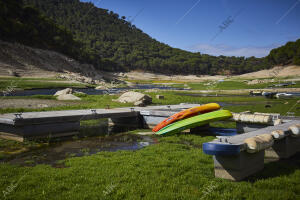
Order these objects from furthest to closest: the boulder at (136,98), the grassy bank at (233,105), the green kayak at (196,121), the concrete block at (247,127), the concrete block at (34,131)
Answer: the boulder at (136,98) < the grassy bank at (233,105) < the concrete block at (247,127) < the green kayak at (196,121) < the concrete block at (34,131)

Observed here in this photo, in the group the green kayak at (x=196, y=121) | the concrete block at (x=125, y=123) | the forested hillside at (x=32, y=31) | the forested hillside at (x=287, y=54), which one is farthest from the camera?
the forested hillside at (x=287, y=54)

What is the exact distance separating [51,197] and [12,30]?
11365 cm

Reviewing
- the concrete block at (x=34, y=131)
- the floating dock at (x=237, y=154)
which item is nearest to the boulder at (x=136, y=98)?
the concrete block at (x=34, y=131)

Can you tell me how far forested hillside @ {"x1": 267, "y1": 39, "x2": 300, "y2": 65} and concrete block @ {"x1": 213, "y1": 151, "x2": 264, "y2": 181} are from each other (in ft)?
391

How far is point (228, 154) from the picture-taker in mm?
7191

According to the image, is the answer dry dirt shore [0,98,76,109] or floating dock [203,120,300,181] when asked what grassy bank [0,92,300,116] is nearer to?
dry dirt shore [0,98,76,109]

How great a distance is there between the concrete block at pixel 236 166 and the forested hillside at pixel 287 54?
11932 cm

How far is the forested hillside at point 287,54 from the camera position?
11462 cm

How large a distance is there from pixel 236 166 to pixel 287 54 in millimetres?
130852

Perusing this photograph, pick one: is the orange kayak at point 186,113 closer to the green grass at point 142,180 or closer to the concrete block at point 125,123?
the concrete block at point 125,123

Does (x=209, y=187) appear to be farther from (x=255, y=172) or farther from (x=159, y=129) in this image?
(x=159, y=129)

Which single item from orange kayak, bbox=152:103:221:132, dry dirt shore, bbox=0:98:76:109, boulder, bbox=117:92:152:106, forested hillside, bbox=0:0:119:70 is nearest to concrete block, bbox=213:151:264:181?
orange kayak, bbox=152:103:221:132

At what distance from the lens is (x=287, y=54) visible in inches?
4729

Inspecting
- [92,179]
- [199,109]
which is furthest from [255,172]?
[199,109]
